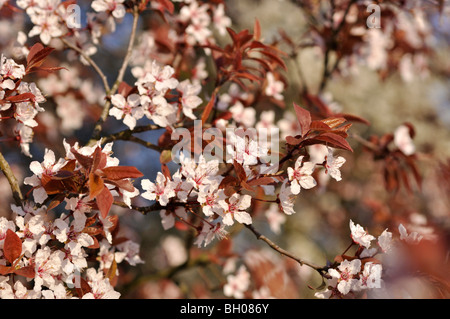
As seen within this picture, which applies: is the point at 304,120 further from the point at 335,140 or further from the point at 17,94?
the point at 17,94

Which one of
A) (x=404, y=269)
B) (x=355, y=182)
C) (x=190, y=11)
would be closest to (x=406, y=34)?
(x=355, y=182)

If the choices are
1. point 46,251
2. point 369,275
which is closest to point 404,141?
point 369,275

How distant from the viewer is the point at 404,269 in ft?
2.56

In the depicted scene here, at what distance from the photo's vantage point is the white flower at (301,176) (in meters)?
0.70

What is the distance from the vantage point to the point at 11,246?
0.66 meters

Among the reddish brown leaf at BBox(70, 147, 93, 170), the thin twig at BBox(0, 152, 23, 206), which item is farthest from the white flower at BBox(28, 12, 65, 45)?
the reddish brown leaf at BBox(70, 147, 93, 170)

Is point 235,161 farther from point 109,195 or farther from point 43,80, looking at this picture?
point 43,80

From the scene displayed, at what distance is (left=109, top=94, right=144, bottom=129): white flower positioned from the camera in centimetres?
82

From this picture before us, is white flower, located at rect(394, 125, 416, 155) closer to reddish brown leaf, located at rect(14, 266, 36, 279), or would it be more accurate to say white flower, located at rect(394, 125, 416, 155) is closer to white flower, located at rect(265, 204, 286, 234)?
white flower, located at rect(265, 204, 286, 234)

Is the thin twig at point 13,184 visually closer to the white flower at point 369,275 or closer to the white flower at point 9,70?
the white flower at point 9,70

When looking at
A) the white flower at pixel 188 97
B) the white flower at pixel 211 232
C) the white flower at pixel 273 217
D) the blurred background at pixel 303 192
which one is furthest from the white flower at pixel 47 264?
the white flower at pixel 273 217

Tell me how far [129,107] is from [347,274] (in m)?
0.52

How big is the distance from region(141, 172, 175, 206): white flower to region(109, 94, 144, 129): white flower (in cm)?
14
